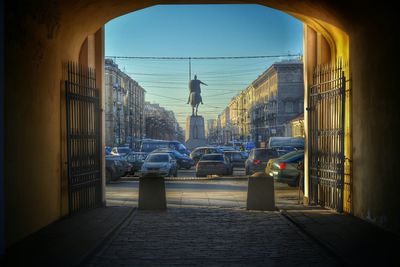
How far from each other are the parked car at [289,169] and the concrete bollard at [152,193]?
7.67 metres

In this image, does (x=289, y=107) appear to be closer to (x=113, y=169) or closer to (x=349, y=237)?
(x=113, y=169)

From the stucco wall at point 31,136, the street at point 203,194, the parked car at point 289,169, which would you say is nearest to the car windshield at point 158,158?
the street at point 203,194

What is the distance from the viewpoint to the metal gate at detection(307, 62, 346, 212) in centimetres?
1285

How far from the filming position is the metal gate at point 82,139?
41.3ft

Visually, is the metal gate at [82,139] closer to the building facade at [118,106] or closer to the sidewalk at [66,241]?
the sidewalk at [66,241]

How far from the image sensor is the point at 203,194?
1919 centimetres

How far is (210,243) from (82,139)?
16.8 feet

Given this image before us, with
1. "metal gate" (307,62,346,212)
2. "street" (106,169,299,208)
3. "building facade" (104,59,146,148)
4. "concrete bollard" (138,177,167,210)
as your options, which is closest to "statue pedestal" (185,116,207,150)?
"building facade" (104,59,146,148)

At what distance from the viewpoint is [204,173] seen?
96.4 feet

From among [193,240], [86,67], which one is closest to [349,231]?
[193,240]

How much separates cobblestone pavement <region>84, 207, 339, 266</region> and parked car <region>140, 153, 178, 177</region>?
1542 centimetres

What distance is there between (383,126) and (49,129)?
639 centimetres

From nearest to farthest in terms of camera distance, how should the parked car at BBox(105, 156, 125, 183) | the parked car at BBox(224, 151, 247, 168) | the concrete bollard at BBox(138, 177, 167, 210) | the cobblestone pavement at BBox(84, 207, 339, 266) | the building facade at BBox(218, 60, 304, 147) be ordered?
the cobblestone pavement at BBox(84, 207, 339, 266), the concrete bollard at BBox(138, 177, 167, 210), the parked car at BBox(105, 156, 125, 183), the parked car at BBox(224, 151, 247, 168), the building facade at BBox(218, 60, 304, 147)

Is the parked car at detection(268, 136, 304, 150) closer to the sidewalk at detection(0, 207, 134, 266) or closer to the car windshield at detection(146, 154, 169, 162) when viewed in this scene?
the car windshield at detection(146, 154, 169, 162)
